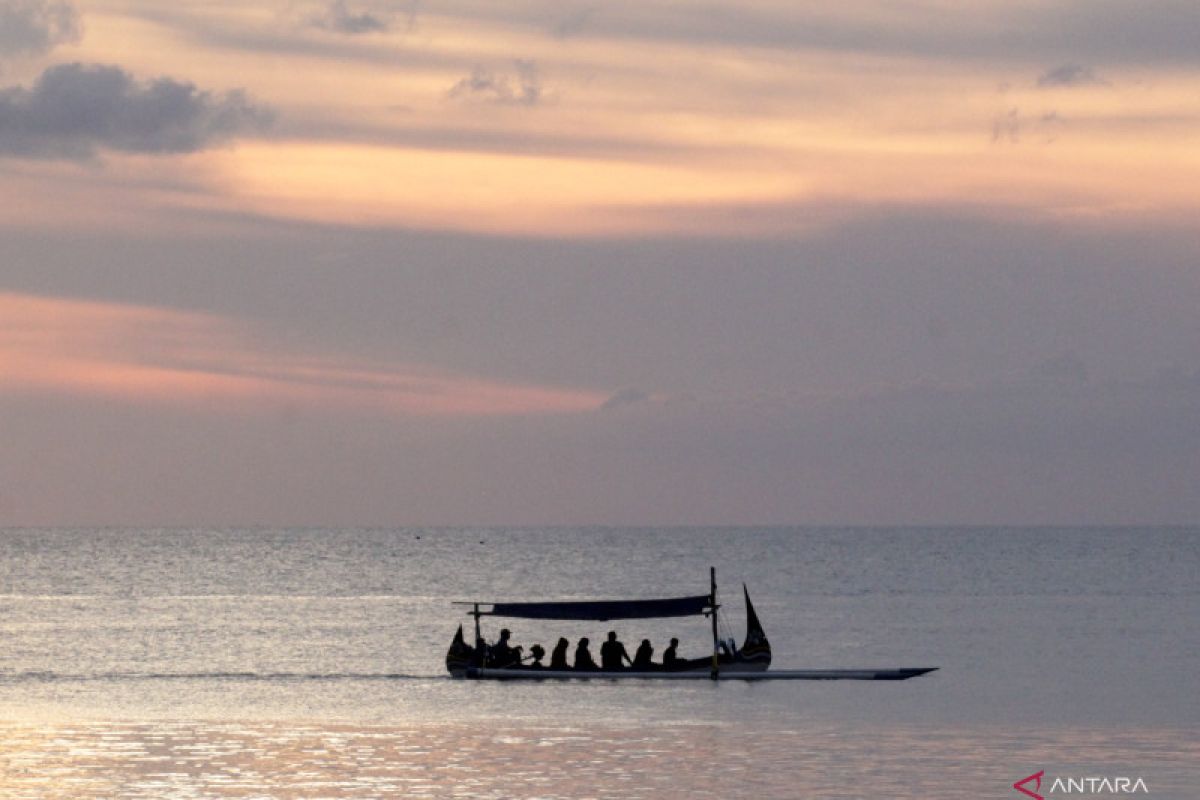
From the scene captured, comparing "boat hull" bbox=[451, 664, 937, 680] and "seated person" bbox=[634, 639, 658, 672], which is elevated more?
"seated person" bbox=[634, 639, 658, 672]

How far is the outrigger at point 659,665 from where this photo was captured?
2004 inches

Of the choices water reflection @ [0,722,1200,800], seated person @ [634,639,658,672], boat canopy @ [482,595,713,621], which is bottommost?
water reflection @ [0,722,1200,800]

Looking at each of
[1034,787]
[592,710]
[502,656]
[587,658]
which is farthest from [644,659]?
[1034,787]

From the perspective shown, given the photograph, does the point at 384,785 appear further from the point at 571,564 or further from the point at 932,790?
the point at 571,564

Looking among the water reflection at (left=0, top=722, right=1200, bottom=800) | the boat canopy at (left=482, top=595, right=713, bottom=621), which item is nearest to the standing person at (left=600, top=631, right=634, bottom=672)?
the boat canopy at (left=482, top=595, right=713, bottom=621)

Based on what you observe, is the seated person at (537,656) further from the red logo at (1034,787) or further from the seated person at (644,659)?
→ the red logo at (1034,787)

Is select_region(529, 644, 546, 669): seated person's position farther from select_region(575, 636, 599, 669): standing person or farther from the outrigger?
select_region(575, 636, 599, 669): standing person

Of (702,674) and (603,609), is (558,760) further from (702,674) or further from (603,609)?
(702,674)

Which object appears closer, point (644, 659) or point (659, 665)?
point (659, 665)

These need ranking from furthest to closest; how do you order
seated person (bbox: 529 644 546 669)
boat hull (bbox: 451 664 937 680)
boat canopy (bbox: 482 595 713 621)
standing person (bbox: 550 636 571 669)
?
seated person (bbox: 529 644 546 669)
standing person (bbox: 550 636 571 669)
boat canopy (bbox: 482 595 713 621)
boat hull (bbox: 451 664 937 680)

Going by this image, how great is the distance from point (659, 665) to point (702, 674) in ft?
5.77

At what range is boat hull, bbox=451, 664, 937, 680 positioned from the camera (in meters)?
50.4

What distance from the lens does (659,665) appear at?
173ft

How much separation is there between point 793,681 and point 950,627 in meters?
31.7
